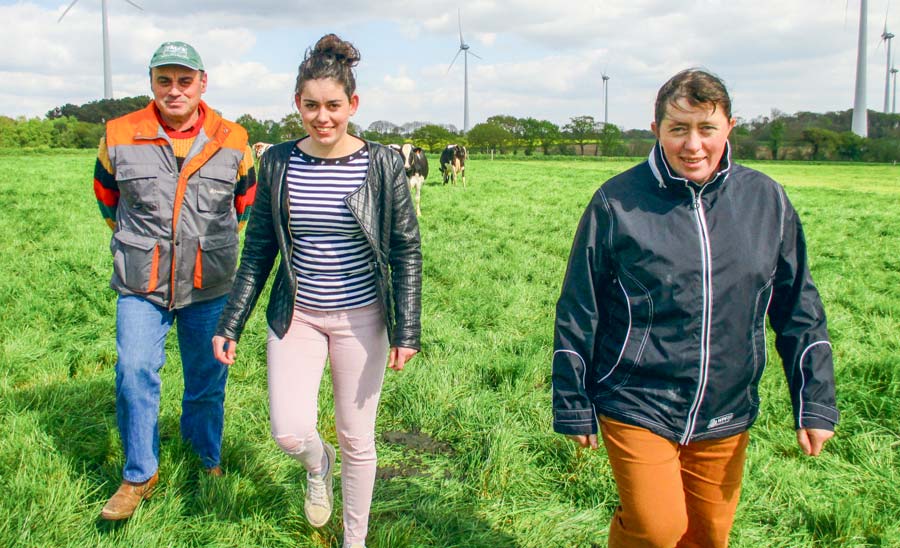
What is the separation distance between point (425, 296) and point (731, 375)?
530 cm

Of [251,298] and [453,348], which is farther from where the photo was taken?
[453,348]

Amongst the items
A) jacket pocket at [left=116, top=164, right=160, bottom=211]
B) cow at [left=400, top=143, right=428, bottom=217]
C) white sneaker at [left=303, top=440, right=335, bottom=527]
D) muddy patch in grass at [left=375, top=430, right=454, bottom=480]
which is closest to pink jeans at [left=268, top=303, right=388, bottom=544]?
white sneaker at [left=303, top=440, right=335, bottom=527]

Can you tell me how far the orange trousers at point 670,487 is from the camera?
2.34 meters

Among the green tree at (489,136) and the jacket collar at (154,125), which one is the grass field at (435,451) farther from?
the green tree at (489,136)

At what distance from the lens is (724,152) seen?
2.51m

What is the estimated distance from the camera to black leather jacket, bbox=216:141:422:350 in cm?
292

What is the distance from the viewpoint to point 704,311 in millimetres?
2363

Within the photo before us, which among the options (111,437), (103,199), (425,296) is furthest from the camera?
(425,296)

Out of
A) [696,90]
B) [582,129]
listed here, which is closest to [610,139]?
[582,129]

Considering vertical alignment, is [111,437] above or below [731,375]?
below

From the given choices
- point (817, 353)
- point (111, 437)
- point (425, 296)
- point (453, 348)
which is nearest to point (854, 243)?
point (425, 296)

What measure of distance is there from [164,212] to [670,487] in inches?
98.5

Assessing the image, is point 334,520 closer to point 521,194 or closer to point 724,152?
point 724,152

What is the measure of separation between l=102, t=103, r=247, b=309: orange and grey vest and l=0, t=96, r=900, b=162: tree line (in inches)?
1521
